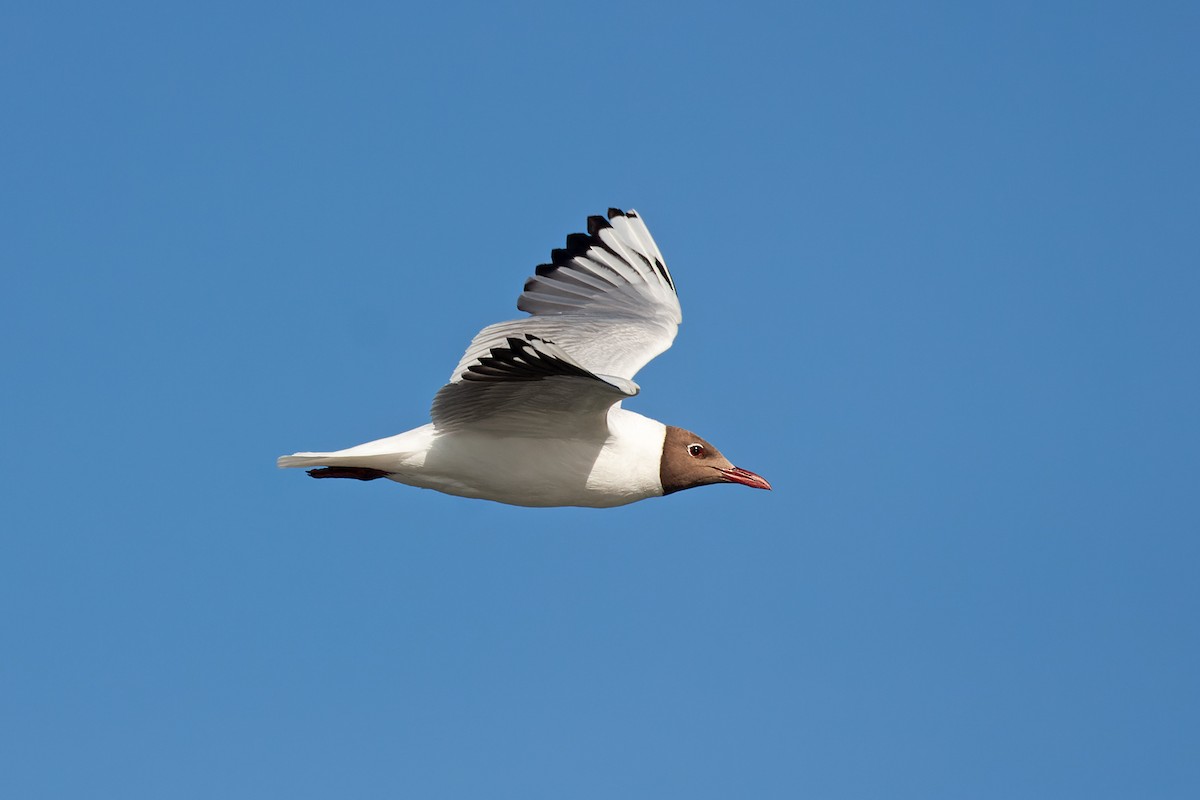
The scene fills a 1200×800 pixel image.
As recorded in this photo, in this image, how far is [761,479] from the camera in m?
10.4

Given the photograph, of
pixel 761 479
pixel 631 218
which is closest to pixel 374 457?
pixel 761 479

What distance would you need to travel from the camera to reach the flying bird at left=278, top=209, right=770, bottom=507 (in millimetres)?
8688

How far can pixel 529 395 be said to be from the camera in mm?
8906

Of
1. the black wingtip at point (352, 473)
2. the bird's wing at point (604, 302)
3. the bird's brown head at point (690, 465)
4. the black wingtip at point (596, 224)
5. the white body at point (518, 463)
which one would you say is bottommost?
the black wingtip at point (352, 473)

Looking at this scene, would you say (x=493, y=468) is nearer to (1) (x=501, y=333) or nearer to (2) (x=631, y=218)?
(1) (x=501, y=333)

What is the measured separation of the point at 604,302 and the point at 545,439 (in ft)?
8.38

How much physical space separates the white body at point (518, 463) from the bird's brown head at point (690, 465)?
0.11 meters

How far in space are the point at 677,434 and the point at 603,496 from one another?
29.0 inches

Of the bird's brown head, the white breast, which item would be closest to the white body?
the white breast

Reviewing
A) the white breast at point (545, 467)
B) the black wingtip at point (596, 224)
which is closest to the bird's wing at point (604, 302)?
the black wingtip at point (596, 224)

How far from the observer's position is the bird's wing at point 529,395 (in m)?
8.09

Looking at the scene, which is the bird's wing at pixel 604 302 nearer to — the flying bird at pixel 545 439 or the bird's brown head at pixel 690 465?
the flying bird at pixel 545 439

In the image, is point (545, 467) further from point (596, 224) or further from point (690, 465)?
point (596, 224)

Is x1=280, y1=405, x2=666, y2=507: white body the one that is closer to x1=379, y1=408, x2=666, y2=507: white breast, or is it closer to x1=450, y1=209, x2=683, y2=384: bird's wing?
x1=379, y1=408, x2=666, y2=507: white breast
